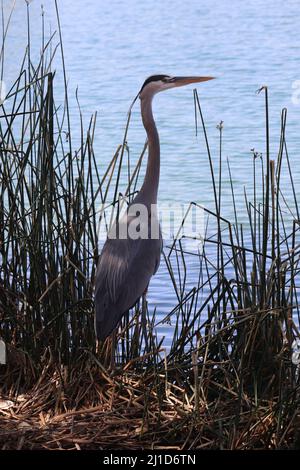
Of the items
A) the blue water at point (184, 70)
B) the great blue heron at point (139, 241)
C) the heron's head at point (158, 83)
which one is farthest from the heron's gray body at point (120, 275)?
the blue water at point (184, 70)

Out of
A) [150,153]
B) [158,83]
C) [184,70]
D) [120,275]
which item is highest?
[184,70]

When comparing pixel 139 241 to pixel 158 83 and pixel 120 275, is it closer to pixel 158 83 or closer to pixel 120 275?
pixel 120 275

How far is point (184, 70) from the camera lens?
381 inches

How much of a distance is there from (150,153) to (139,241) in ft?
0.79

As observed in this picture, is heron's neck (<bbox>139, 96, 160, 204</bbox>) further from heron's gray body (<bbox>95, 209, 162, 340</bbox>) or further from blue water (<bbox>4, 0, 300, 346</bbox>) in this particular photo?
blue water (<bbox>4, 0, 300, 346</bbox>)

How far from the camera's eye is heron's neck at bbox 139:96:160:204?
2.91 m

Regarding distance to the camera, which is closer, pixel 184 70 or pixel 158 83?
pixel 158 83

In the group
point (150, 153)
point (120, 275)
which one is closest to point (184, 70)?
point (150, 153)

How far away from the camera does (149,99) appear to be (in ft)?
9.54

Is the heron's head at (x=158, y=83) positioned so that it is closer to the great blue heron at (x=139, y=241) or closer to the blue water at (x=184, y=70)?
the great blue heron at (x=139, y=241)

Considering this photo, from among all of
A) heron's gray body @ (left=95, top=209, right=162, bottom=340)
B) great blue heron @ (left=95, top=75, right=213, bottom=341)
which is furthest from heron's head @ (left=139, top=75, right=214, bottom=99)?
heron's gray body @ (left=95, top=209, right=162, bottom=340)

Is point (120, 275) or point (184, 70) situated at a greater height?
point (184, 70)

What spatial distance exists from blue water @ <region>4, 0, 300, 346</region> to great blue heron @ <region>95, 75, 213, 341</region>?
0.50 meters

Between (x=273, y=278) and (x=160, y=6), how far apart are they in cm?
1532
